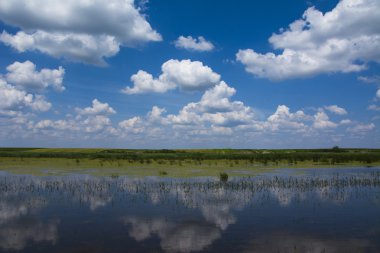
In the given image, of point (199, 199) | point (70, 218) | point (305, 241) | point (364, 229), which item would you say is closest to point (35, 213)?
point (70, 218)

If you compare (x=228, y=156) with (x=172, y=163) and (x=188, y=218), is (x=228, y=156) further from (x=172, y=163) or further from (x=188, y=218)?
(x=188, y=218)

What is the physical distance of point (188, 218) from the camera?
16.3 metres

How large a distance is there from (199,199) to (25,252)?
37.7ft

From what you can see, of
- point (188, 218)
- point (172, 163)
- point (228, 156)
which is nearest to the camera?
point (188, 218)

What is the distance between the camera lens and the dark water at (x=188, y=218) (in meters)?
12.3

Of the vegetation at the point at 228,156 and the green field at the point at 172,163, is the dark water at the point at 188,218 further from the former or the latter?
the vegetation at the point at 228,156

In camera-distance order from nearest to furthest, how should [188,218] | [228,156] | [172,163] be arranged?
1. [188,218]
2. [172,163]
3. [228,156]

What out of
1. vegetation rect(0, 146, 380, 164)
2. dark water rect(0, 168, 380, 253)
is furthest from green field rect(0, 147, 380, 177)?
dark water rect(0, 168, 380, 253)

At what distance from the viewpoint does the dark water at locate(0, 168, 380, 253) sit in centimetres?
1227

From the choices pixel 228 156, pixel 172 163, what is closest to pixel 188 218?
pixel 172 163

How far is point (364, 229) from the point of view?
14586mm

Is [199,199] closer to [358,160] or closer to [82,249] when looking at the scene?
[82,249]

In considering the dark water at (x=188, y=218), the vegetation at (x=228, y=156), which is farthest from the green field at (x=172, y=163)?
the dark water at (x=188, y=218)

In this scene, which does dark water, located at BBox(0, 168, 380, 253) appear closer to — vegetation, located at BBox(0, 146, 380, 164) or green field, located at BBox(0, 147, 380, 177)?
green field, located at BBox(0, 147, 380, 177)
